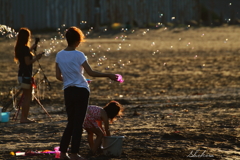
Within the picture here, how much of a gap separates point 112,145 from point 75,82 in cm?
91

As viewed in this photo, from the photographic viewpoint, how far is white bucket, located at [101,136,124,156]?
654 cm

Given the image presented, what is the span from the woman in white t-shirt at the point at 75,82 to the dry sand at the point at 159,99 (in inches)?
22.1

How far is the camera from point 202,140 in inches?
302

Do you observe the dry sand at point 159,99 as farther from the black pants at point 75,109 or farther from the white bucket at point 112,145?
the black pants at point 75,109

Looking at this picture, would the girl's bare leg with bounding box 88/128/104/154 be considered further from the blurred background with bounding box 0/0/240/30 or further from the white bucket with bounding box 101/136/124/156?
the blurred background with bounding box 0/0/240/30

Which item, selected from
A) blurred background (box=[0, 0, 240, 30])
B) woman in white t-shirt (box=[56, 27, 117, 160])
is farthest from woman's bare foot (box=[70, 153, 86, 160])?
blurred background (box=[0, 0, 240, 30])

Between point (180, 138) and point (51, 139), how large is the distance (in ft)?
5.96

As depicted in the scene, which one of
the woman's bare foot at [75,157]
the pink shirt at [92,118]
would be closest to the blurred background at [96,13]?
the pink shirt at [92,118]

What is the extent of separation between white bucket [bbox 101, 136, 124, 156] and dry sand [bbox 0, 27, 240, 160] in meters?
0.09

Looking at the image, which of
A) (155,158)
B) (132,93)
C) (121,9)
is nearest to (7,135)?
(155,158)

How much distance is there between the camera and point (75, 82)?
621 centimetres

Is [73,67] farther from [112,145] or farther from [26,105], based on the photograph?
[26,105]

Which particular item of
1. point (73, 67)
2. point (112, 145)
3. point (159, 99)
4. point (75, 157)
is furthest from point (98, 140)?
point (159, 99)

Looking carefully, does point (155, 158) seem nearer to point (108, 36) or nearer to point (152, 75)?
point (152, 75)
